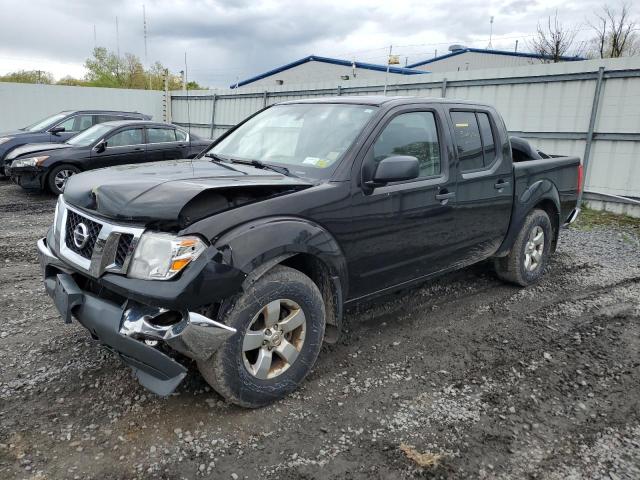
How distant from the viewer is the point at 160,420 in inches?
109

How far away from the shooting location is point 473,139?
427 cm

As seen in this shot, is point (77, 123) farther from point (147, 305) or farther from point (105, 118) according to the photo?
point (147, 305)

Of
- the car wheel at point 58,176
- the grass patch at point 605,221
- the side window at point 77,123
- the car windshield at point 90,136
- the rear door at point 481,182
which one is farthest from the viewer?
the side window at point 77,123

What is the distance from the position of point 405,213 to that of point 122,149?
816 cm

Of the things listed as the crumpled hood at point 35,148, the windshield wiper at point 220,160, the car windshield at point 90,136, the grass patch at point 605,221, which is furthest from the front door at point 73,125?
the grass patch at point 605,221

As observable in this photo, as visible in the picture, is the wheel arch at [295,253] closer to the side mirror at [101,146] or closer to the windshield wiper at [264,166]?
the windshield wiper at [264,166]

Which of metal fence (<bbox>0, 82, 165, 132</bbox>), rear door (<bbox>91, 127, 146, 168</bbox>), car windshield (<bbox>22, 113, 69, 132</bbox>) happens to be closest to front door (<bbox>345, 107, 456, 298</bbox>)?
rear door (<bbox>91, 127, 146, 168</bbox>)

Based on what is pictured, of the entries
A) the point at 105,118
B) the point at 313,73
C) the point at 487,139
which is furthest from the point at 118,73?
the point at 487,139

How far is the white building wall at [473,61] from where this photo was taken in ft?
92.3

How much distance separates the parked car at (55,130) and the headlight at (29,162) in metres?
1.26

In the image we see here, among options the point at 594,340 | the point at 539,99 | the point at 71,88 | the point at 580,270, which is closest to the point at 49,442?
the point at 594,340

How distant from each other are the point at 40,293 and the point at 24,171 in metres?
5.78

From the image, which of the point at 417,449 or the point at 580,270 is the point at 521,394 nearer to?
the point at 417,449

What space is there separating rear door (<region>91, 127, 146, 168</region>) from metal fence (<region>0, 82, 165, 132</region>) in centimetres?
1020
